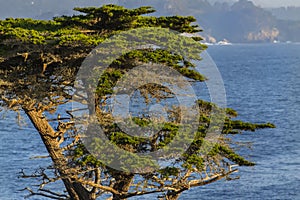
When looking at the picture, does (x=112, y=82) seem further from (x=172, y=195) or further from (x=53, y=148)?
(x=172, y=195)

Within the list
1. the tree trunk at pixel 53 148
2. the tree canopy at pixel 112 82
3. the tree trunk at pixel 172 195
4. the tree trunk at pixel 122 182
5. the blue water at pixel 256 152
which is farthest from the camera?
the blue water at pixel 256 152

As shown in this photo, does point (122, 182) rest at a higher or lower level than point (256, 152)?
higher

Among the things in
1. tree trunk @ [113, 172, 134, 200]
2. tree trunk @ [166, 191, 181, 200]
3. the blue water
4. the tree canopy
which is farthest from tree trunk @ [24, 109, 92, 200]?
the blue water

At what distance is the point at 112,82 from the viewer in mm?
17141

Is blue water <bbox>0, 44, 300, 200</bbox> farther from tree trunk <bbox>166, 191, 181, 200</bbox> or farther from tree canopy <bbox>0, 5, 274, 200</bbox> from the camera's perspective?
tree canopy <bbox>0, 5, 274, 200</bbox>

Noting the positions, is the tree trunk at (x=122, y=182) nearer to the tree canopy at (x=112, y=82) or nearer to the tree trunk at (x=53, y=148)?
the tree canopy at (x=112, y=82)

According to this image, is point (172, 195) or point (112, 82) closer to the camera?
point (112, 82)

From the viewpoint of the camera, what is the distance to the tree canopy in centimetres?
1644

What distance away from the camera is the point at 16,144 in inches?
2235

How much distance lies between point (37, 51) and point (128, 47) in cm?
241

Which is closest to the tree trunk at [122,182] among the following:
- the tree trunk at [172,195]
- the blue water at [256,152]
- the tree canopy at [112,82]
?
the tree canopy at [112,82]

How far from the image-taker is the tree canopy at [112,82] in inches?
647

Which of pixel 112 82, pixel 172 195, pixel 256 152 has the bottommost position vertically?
pixel 256 152

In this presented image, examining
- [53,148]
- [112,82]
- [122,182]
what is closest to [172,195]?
[122,182]
